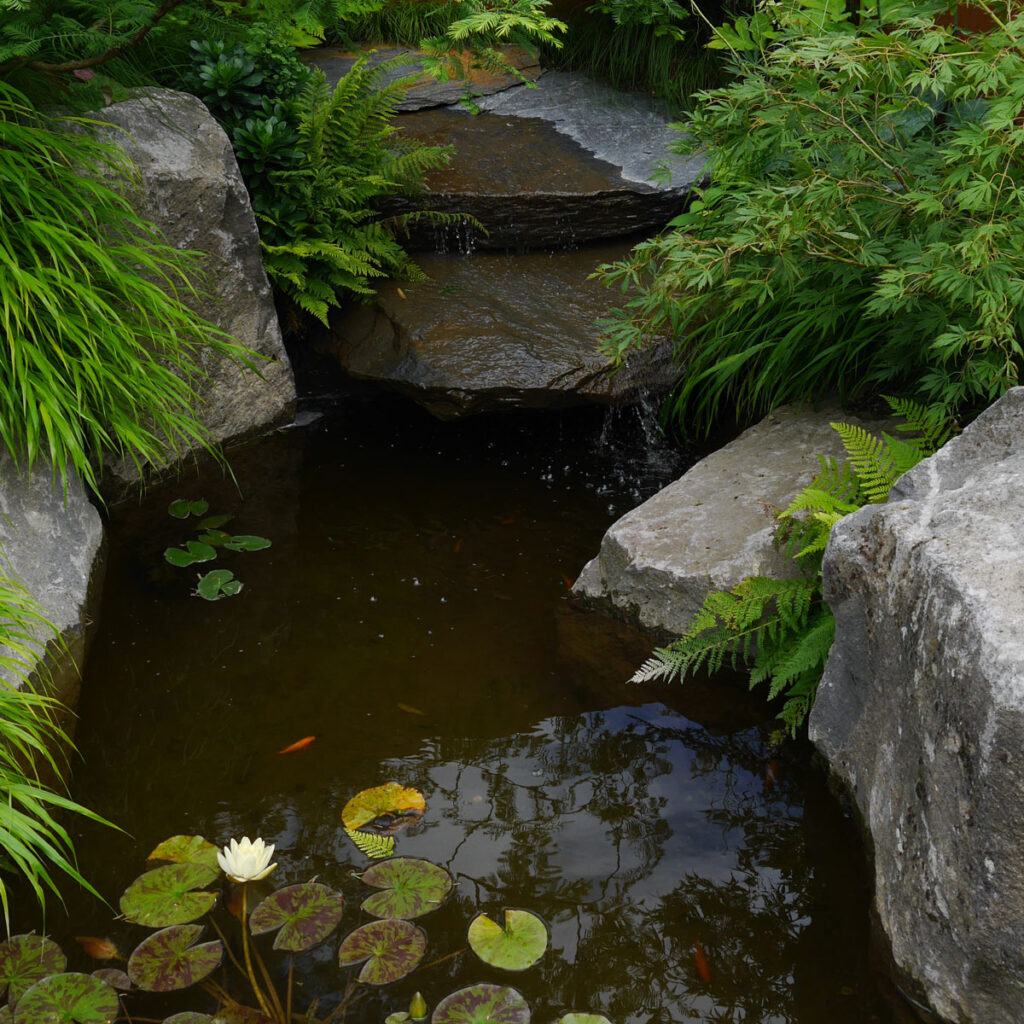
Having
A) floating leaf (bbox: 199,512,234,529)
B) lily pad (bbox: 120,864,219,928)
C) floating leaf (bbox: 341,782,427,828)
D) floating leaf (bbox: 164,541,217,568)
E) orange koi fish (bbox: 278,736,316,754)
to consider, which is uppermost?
lily pad (bbox: 120,864,219,928)

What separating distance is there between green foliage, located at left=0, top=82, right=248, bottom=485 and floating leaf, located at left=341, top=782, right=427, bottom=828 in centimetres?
155

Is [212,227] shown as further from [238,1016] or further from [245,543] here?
[238,1016]

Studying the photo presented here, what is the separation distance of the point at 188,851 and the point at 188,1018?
540 millimetres

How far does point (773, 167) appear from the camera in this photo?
393 cm

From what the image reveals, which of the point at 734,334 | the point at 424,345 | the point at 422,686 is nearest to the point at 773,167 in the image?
the point at 734,334

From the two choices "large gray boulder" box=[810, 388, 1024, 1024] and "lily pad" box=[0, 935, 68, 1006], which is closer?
"large gray boulder" box=[810, 388, 1024, 1024]

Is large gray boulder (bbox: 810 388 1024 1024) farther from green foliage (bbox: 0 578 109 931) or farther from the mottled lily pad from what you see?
green foliage (bbox: 0 578 109 931)

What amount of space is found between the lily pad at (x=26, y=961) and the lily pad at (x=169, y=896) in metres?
0.19

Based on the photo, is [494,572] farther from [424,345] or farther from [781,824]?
[781,824]

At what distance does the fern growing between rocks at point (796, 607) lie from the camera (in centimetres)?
319

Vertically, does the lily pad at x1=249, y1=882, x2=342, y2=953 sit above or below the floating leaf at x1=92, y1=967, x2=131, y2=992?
below

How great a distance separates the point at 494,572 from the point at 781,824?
1606 mm

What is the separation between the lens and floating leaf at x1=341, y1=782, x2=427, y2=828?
2986 mm

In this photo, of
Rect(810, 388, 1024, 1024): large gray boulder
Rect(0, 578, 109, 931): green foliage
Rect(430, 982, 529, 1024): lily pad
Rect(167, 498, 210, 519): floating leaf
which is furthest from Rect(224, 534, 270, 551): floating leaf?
Rect(810, 388, 1024, 1024): large gray boulder
